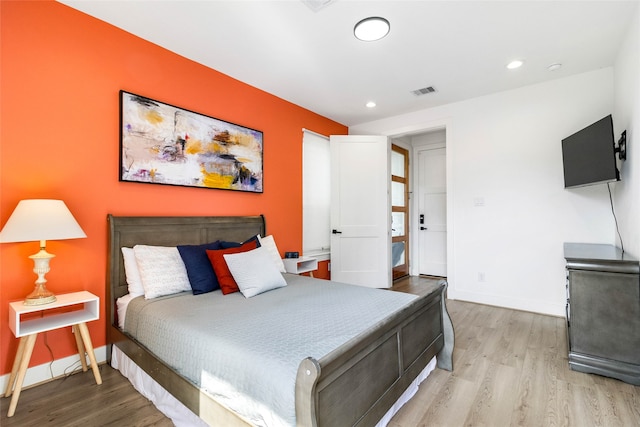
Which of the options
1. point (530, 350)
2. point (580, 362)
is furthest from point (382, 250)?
point (580, 362)

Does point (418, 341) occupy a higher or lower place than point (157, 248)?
lower

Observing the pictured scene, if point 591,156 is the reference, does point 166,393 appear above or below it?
below

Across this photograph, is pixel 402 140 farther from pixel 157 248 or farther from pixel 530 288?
pixel 157 248

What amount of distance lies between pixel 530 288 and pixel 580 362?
4.88ft

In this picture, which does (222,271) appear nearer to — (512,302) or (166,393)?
(166,393)

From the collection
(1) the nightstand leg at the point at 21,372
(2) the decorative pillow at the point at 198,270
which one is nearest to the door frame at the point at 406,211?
(2) the decorative pillow at the point at 198,270

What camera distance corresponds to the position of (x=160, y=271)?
2252 mm

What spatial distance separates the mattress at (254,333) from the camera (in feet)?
3.96

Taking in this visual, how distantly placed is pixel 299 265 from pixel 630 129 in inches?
132

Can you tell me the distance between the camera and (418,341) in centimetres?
191

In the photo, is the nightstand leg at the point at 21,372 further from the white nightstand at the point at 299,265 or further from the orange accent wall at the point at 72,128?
the white nightstand at the point at 299,265

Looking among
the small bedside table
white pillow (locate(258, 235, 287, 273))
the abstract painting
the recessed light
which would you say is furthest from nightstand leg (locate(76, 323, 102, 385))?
the recessed light

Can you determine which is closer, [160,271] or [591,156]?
[160,271]

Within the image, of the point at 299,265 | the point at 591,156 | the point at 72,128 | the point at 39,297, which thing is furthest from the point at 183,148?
the point at 591,156
